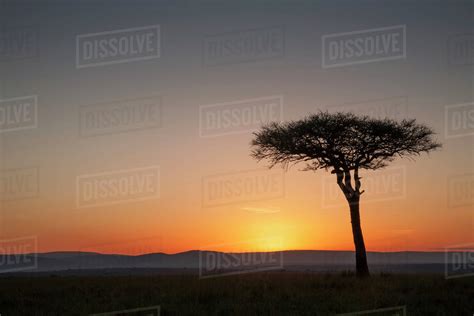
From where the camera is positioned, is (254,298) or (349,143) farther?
(349,143)

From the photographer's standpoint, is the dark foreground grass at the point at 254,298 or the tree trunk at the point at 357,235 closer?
the dark foreground grass at the point at 254,298

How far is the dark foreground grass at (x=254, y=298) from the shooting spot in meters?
15.7

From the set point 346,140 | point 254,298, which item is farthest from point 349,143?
point 254,298

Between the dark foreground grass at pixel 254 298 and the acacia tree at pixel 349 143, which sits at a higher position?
the acacia tree at pixel 349 143

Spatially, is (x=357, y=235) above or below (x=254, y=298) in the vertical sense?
above

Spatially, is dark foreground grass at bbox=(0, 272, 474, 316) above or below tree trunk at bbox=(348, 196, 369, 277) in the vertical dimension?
below

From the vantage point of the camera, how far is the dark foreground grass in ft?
51.5

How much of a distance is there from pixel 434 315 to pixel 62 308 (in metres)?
10.7

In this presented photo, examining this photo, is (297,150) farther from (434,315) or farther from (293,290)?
(434,315)

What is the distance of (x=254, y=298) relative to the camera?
17859 millimetres

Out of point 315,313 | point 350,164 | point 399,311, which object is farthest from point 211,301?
point 350,164

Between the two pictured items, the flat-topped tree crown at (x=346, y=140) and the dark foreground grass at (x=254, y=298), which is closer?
the dark foreground grass at (x=254, y=298)

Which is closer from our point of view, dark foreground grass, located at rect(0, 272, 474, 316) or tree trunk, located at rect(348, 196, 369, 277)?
dark foreground grass, located at rect(0, 272, 474, 316)

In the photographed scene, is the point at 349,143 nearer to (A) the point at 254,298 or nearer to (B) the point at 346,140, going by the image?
(B) the point at 346,140
